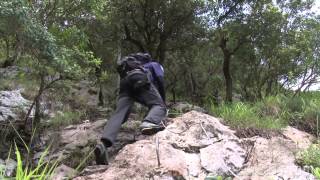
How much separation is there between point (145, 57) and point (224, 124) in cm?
191

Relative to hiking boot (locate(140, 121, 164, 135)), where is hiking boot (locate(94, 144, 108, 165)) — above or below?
below

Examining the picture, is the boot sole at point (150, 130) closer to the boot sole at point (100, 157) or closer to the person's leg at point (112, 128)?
the person's leg at point (112, 128)

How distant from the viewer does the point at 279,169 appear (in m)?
6.68

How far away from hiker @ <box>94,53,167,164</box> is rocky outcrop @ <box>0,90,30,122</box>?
4.99m

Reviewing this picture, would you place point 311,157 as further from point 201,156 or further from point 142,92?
point 142,92

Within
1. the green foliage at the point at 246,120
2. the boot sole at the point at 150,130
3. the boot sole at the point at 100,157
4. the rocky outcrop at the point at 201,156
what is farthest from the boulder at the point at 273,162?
the boot sole at the point at 100,157

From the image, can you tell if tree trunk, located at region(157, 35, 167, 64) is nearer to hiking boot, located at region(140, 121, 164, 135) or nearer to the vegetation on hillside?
the vegetation on hillside

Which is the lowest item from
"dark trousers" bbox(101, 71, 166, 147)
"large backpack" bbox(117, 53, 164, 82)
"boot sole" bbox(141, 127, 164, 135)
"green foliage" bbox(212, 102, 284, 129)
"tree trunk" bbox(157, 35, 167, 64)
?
"boot sole" bbox(141, 127, 164, 135)

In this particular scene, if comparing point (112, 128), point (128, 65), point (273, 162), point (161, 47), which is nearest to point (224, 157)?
point (273, 162)

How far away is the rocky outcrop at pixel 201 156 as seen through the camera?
6.53 meters

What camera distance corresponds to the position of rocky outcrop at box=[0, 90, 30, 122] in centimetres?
1238

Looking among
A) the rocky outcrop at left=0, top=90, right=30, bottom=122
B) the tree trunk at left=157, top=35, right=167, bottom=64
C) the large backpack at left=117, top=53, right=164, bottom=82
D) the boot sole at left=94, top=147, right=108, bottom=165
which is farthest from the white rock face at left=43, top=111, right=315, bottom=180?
the tree trunk at left=157, top=35, right=167, bottom=64

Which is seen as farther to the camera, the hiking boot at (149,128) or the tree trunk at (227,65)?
the tree trunk at (227,65)

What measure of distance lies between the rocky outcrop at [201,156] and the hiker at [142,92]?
0.27m
